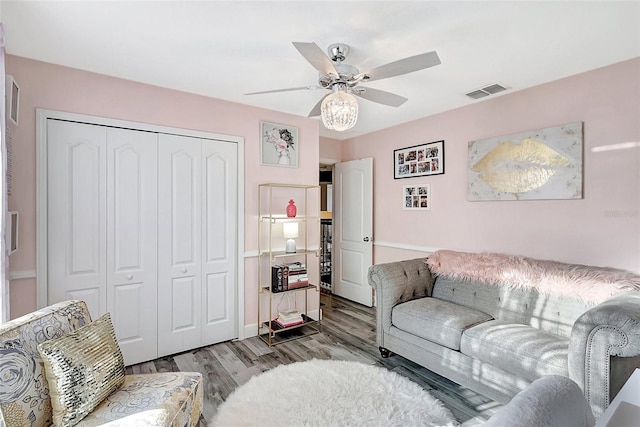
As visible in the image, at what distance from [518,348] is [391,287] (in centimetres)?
104

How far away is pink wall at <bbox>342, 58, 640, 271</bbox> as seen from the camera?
2307 millimetres

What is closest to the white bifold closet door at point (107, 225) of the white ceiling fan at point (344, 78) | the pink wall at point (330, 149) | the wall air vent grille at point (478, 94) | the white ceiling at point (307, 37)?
the white ceiling at point (307, 37)

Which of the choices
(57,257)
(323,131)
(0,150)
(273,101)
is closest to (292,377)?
(57,257)

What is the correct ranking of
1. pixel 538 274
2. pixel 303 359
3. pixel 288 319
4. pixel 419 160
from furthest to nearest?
pixel 419 160 < pixel 288 319 < pixel 303 359 < pixel 538 274

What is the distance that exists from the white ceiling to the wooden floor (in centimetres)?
244

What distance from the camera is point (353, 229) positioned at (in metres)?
4.60

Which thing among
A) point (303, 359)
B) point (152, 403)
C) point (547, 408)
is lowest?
point (303, 359)

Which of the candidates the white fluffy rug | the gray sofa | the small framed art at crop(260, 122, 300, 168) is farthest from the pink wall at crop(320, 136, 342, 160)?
the white fluffy rug

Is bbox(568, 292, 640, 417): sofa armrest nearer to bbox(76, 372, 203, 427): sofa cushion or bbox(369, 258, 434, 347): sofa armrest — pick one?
bbox(369, 258, 434, 347): sofa armrest

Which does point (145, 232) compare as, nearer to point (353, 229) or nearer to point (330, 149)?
point (353, 229)

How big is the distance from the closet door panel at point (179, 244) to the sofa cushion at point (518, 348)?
2391 millimetres

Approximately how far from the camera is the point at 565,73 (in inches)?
99.3

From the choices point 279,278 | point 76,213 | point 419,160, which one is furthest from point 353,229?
point 76,213

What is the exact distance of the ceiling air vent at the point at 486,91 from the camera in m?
2.77
